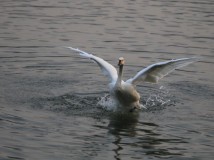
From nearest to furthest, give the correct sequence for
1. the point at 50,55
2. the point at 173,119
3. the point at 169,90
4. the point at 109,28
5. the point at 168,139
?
1. the point at 168,139
2. the point at 173,119
3. the point at 169,90
4. the point at 50,55
5. the point at 109,28

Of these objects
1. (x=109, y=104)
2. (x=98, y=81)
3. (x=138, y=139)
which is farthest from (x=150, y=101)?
(x=138, y=139)

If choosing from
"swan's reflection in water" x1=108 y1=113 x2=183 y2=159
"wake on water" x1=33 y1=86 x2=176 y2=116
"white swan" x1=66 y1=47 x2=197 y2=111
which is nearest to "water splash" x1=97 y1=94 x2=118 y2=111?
"wake on water" x1=33 y1=86 x2=176 y2=116

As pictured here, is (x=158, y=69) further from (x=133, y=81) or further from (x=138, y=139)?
(x=138, y=139)

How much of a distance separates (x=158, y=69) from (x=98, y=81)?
115 inches

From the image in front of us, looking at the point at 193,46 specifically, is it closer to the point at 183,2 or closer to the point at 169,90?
the point at 169,90

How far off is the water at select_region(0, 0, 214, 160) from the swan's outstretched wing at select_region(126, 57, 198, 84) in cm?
81

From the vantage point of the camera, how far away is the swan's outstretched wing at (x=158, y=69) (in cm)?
1435

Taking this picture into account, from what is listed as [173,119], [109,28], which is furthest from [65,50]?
[173,119]

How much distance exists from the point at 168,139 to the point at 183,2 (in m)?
15.5

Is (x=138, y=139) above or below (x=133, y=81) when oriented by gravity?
below

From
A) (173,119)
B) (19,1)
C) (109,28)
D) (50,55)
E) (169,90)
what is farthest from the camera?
(19,1)

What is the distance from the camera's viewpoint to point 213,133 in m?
13.2

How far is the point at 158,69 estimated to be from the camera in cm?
1472

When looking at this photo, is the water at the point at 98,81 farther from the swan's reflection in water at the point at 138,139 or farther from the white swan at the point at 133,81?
the white swan at the point at 133,81
